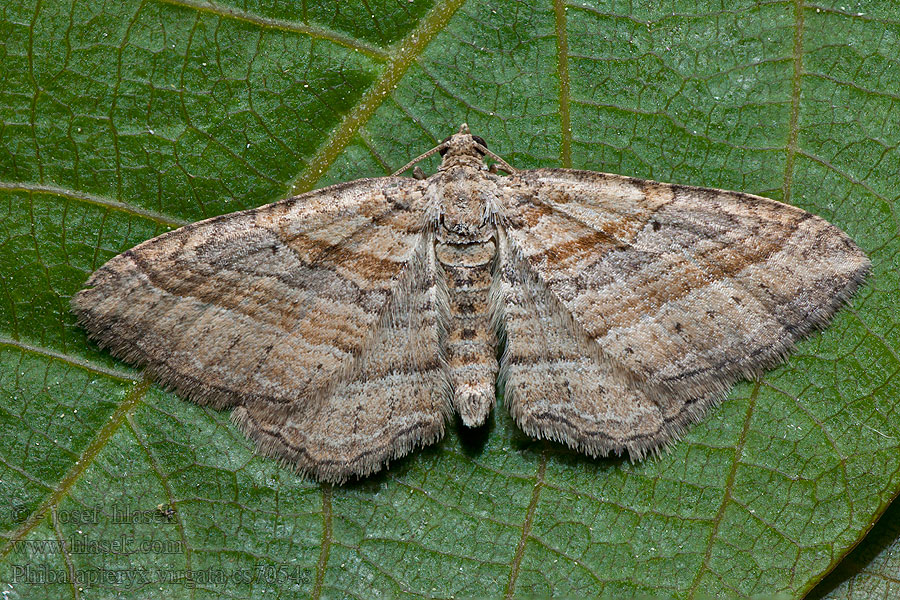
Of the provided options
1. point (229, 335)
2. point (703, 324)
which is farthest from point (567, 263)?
point (229, 335)

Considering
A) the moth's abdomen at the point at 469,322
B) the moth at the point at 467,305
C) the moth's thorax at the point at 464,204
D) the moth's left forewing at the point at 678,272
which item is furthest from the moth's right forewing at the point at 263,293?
the moth's left forewing at the point at 678,272

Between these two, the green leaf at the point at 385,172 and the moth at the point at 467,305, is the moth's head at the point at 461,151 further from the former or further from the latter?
the green leaf at the point at 385,172

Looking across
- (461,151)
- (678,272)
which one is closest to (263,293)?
(461,151)

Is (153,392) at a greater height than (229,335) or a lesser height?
lesser

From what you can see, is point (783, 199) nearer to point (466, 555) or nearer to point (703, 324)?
point (703, 324)

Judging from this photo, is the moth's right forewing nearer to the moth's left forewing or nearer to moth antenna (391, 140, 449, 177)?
moth antenna (391, 140, 449, 177)
